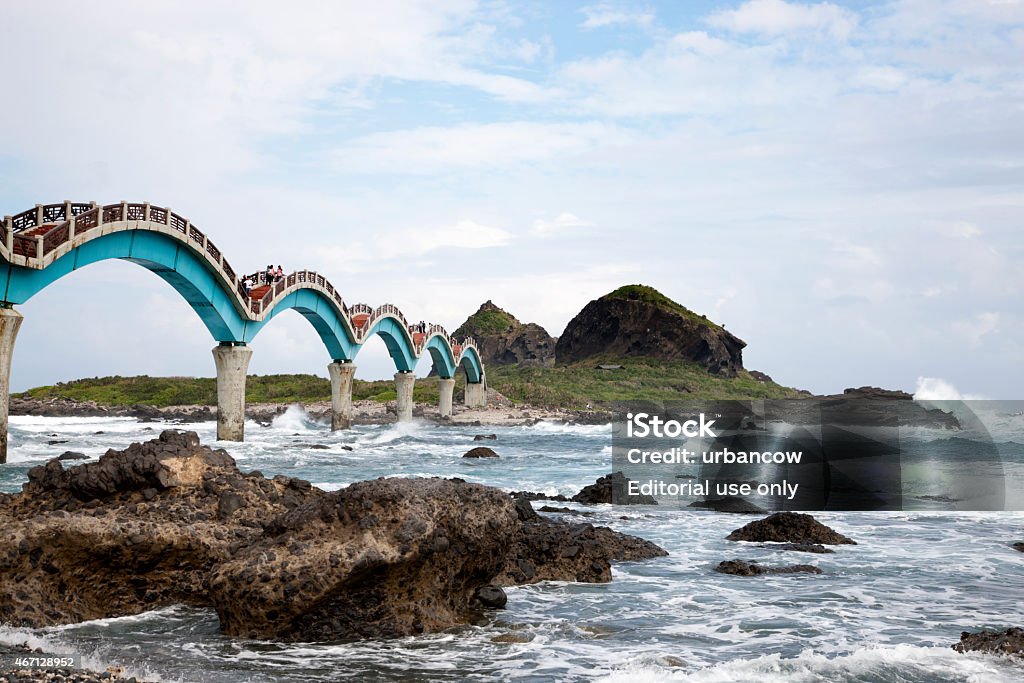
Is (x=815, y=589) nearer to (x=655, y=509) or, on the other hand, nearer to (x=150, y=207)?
(x=655, y=509)

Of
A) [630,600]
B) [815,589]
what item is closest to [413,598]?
[630,600]

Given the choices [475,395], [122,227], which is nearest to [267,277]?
[122,227]

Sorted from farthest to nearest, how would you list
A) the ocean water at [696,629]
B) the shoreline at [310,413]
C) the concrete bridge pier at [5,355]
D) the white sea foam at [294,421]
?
the shoreline at [310,413]
the white sea foam at [294,421]
the concrete bridge pier at [5,355]
the ocean water at [696,629]

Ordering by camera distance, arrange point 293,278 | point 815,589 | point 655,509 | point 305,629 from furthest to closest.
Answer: point 293,278 < point 655,509 < point 815,589 < point 305,629

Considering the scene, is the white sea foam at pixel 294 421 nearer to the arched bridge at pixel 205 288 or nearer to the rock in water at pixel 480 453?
the arched bridge at pixel 205 288

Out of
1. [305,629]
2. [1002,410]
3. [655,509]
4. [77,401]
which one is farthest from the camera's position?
[1002,410]

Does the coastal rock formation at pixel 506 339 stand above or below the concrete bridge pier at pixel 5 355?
above

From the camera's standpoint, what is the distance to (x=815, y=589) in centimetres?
1358

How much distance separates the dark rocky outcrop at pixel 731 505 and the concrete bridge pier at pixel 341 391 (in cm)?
3891

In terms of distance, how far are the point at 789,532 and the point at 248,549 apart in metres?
10.9

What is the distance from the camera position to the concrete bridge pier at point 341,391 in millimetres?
59569

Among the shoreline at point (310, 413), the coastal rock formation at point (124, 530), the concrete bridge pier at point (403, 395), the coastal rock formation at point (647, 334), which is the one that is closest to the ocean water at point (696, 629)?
the coastal rock formation at point (124, 530)

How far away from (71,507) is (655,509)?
13.9 metres

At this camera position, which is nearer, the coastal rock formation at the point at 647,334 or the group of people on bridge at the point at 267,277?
the group of people on bridge at the point at 267,277
